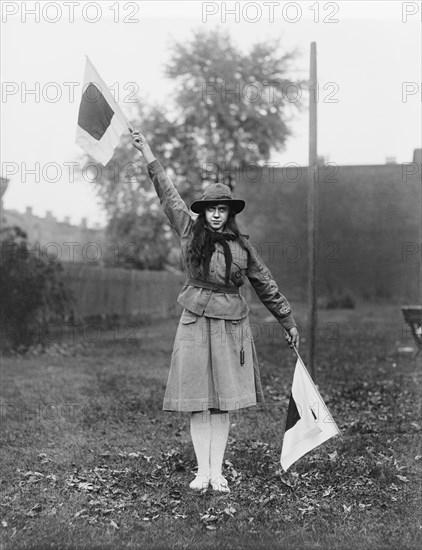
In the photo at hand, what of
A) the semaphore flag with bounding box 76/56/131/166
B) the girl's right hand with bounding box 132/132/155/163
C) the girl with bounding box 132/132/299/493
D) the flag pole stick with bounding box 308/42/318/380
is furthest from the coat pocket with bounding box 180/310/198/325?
the flag pole stick with bounding box 308/42/318/380

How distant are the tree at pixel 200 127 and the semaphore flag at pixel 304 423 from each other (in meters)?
24.7

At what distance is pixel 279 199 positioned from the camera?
21.2 m

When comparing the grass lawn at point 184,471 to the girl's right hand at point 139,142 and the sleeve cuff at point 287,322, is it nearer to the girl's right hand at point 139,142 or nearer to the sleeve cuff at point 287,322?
the sleeve cuff at point 287,322

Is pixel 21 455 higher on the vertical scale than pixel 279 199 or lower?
lower

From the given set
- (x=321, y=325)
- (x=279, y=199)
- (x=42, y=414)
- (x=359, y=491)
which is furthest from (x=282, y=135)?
(x=359, y=491)

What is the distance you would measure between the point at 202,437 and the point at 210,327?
2.64ft

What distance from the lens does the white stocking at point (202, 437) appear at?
5.36m

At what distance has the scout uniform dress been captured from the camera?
5227 mm

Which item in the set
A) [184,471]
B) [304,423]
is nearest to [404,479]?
[304,423]

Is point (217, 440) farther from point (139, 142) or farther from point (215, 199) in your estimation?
point (139, 142)

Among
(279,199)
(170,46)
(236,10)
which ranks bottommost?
(279,199)

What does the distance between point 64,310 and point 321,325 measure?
7240 mm

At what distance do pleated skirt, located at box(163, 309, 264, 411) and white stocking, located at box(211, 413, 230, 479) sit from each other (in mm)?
179

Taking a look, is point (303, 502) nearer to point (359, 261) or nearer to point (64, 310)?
point (64, 310)
